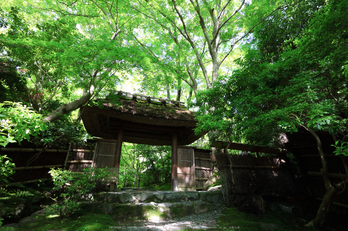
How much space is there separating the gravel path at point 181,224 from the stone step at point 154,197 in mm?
755

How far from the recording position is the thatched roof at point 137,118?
641cm

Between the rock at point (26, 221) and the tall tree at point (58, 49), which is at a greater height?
the tall tree at point (58, 49)

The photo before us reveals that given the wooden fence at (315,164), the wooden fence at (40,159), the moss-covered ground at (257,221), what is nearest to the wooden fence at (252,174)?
the wooden fence at (315,164)

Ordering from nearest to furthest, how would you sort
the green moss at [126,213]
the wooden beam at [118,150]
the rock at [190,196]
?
1. the green moss at [126,213]
2. the rock at [190,196]
3. the wooden beam at [118,150]

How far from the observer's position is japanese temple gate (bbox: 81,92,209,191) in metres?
6.54

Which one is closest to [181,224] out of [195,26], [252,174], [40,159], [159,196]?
[159,196]

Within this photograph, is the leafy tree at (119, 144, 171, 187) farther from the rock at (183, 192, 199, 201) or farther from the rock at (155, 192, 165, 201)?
the rock at (155, 192, 165, 201)

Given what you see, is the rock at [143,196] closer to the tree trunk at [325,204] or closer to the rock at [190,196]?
the rock at [190,196]

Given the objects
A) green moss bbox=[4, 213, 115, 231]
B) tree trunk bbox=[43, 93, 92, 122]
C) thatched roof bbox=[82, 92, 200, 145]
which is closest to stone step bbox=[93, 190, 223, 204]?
green moss bbox=[4, 213, 115, 231]

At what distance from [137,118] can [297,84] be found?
544 cm

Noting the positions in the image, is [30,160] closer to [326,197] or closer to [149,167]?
[149,167]

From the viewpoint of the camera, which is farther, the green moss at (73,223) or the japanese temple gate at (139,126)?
the japanese temple gate at (139,126)

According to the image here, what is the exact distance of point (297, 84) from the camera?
11.2 feet

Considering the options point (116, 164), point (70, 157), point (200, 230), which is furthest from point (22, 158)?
point (200, 230)
